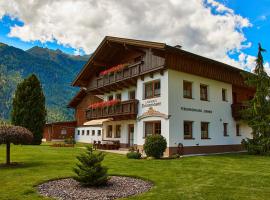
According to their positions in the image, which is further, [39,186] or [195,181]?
[195,181]

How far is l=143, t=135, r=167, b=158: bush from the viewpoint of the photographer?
1839cm

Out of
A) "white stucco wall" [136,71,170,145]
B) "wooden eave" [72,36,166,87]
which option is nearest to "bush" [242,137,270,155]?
"white stucco wall" [136,71,170,145]

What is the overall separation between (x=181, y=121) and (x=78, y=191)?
14128 mm

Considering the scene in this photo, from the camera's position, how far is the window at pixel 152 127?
22158mm

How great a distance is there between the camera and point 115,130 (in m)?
29.0

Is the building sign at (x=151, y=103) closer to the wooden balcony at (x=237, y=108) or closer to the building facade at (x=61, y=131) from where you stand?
the wooden balcony at (x=237, y=108)

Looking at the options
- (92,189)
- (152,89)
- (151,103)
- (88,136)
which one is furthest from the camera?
(88,136)

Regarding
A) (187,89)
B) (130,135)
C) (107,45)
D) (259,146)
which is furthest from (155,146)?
(107,45)

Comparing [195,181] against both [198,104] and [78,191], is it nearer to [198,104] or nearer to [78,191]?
[78,191]

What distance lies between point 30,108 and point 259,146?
2337cm

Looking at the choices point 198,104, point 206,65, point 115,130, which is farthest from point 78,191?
point 115,130

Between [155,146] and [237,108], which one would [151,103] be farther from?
[237,108]

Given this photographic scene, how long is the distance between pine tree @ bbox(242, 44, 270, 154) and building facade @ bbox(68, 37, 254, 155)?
104 inches

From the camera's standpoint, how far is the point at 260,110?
22.8 metres
